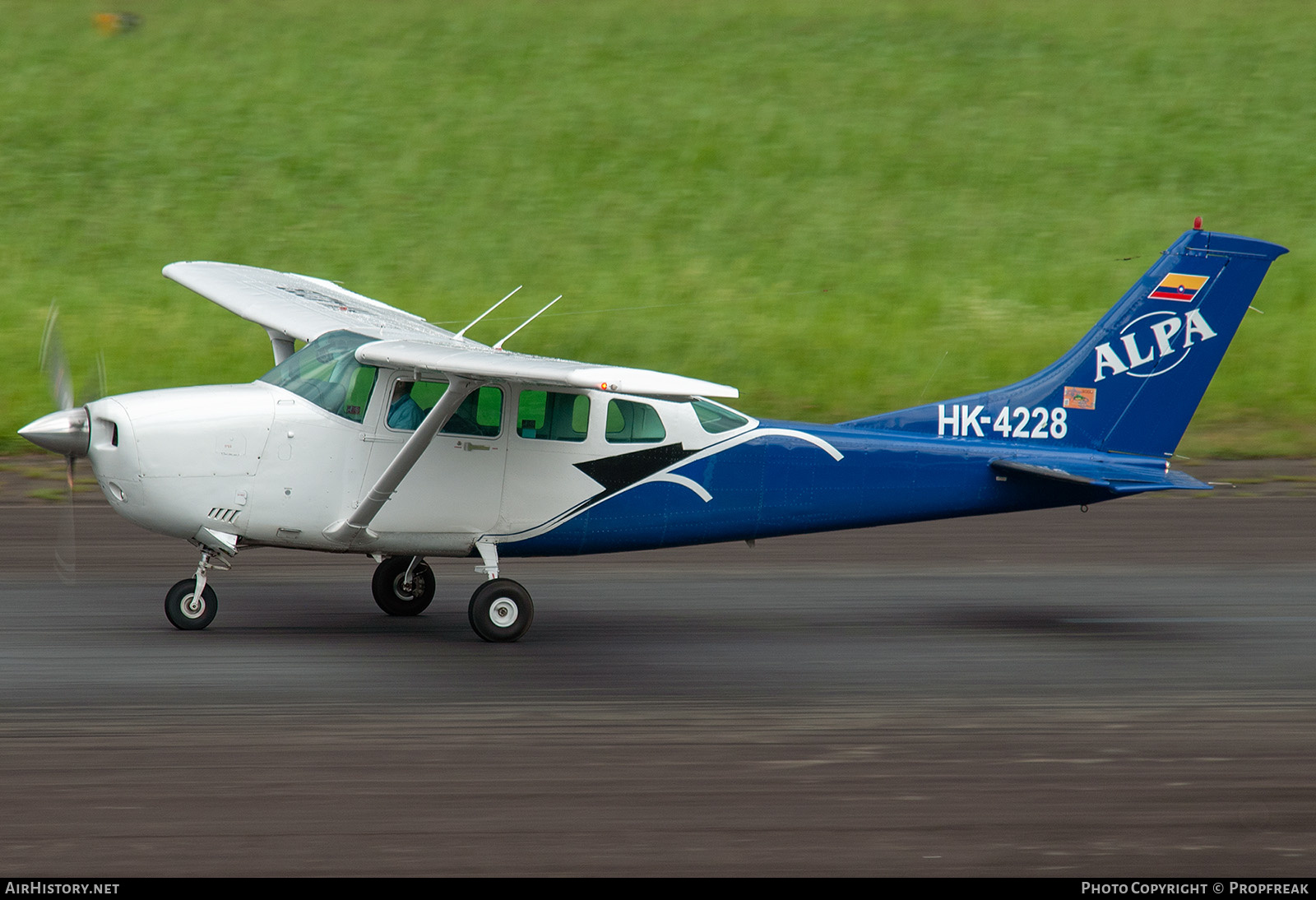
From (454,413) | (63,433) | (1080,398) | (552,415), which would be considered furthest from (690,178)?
(63,433)

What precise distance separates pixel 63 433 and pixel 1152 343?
796 centimetres

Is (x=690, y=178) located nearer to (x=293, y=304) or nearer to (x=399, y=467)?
(x=293, y=304)

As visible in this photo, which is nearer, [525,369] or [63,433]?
[525,369]

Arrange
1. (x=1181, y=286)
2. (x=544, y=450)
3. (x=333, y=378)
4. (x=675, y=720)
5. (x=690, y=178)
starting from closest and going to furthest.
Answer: (x=675, y=720) → (x=333, y=378) → (x=544, y=450) → (x=1181, y=286) → (x=690, y=178)

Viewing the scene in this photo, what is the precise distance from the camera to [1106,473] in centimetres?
1052

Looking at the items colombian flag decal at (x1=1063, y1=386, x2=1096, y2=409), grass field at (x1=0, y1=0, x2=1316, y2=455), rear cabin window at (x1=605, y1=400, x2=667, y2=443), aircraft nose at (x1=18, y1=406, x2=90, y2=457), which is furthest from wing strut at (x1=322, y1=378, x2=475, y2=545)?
grass field at (x1=0, y1=0, x2=1316, y2=455)

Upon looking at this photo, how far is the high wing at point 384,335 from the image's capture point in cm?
828

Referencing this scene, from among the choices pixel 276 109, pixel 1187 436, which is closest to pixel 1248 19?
pixel 1187 436

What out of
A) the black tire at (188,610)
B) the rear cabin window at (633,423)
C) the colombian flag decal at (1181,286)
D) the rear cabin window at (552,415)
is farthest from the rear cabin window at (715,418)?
the black tire at (188,610)

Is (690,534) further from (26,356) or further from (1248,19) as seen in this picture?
(1248,19)

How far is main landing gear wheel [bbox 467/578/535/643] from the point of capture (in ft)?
32.8

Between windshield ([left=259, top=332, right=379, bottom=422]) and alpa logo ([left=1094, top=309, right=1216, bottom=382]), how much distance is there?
5622mm

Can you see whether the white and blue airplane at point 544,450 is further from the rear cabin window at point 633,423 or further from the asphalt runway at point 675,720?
the asphalt runway at point 675,720

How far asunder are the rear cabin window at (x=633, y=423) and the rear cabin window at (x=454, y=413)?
2.73ft
